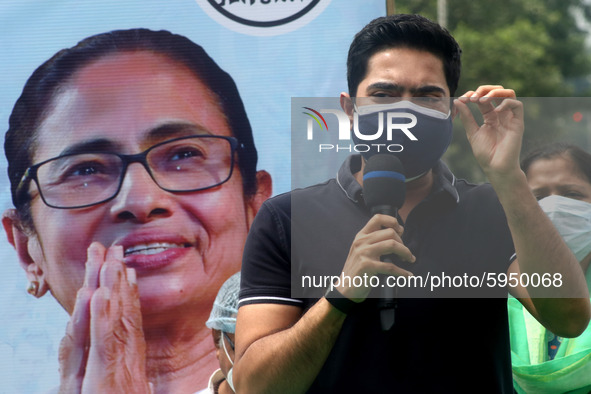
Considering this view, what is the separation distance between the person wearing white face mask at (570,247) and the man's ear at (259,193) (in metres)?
1.03

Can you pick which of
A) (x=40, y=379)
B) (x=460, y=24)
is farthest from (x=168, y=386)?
(x=460, y=24)

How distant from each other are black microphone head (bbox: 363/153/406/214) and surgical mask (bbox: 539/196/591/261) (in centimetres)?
78

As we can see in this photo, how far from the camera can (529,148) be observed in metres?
2.06

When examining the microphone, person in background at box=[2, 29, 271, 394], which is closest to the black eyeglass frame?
person in background at box=[2, 29, 271, 394]

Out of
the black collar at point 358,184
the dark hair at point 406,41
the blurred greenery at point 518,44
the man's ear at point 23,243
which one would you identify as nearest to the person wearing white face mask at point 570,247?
the black collar at point 358,184

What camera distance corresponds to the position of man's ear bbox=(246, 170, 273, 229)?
10.7 ft

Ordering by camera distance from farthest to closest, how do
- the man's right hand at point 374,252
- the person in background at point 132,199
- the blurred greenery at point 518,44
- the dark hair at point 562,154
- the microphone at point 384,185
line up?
1. the blurred greenery at point 518,44
2. the person in background at point 132,199
3. the dark hair at point 562,154
4. the microphone at point 384,185
5. the man's right hand at point 374,252

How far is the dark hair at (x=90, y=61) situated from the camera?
3.27 m

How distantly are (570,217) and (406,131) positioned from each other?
0.85 m

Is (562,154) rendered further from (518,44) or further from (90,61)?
(518,44)

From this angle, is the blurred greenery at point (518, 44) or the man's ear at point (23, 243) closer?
the man's ear at point (23, 243)

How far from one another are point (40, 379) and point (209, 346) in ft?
2.19

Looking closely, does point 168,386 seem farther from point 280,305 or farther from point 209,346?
point 280,305

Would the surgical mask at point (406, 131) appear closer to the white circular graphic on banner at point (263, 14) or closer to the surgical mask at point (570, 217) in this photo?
the surgical mask at point (570, 217)
